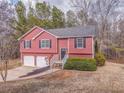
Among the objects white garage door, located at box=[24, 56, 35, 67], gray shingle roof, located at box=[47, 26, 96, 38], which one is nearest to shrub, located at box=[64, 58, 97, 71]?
gray shingle roof, located at box=[47, 26, 96, 38]

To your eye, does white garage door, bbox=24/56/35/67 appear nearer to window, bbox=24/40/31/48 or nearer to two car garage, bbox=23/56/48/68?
two car garage, bbox=23/56/48/68

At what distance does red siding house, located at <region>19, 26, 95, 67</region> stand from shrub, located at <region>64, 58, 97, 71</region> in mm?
1783

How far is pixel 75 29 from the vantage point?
31.9 meters

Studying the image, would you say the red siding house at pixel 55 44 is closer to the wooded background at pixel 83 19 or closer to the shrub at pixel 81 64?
the shrub at pixel 81 64

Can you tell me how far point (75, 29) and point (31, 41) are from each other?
721cm

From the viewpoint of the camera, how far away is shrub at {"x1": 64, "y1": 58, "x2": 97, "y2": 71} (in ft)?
85.5

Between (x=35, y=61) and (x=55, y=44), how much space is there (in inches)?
190

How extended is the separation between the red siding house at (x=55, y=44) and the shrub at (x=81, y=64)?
70.2 inches

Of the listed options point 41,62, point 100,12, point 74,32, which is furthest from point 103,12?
point 41,62

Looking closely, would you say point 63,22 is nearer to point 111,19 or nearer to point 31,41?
point 111,19

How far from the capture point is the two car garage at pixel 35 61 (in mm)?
32153

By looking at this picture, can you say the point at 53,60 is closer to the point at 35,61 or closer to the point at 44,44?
the point at 44,44

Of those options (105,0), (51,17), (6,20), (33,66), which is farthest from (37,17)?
(6,20)

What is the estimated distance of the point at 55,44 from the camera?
30766mm
